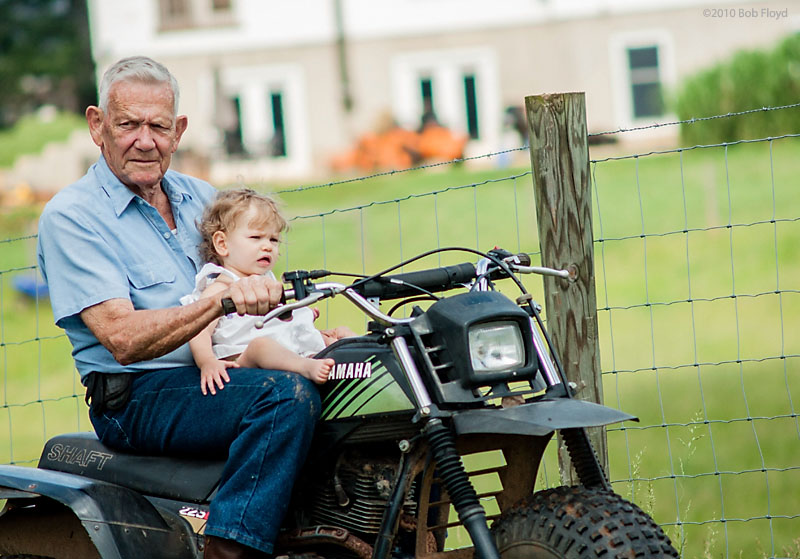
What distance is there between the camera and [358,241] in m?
18.4

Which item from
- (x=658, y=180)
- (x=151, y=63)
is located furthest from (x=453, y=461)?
(x=658, y=180)

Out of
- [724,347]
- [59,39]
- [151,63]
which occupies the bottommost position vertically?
[724,347]

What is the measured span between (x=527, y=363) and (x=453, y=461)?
0.34 m

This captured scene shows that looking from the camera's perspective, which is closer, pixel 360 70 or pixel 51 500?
pixel 51 500

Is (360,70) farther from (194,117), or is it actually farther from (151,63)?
(151,63)

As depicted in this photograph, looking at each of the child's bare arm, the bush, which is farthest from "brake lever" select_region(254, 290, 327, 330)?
the bush

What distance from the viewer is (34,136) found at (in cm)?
2761

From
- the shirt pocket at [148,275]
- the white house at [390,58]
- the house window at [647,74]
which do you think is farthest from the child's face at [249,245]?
the house window at [647,74]

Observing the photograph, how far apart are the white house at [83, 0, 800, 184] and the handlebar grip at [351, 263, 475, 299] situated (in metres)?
24.0

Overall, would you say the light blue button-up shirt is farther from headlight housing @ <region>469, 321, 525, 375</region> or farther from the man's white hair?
headlight housing @ <region>469, 321, 525, 375</region>

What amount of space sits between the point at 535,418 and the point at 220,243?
4.29 feet

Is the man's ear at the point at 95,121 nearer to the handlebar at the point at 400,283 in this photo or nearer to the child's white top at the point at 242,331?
the child's white top at the point at 242,331

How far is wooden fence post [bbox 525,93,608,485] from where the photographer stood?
14.7 feet

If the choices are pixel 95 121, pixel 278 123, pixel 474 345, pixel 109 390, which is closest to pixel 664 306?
pixel 95 121
